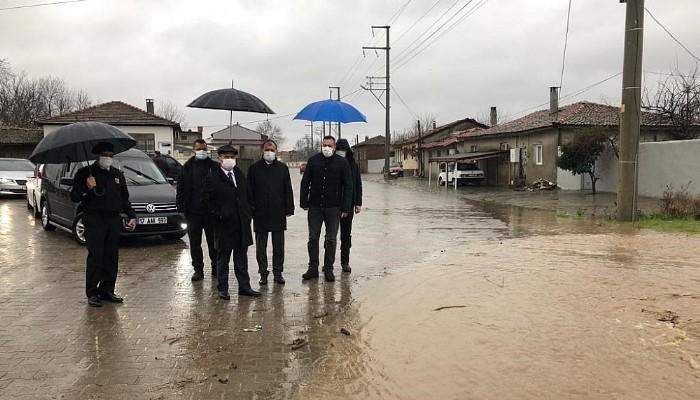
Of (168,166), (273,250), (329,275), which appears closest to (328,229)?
(329,275)

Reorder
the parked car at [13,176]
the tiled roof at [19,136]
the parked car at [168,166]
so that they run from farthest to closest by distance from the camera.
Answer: the tiled roof at [19,136]
the parked car at [13,176]
the parked car at [168,166]

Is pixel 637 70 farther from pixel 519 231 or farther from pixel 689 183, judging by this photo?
pixel 689 183

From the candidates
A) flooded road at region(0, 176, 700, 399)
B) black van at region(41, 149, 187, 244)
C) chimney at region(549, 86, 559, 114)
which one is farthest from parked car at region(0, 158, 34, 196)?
chimney at region(549, 86, 559, 114)

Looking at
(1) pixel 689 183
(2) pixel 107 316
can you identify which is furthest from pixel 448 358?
(1) pixel 689 183

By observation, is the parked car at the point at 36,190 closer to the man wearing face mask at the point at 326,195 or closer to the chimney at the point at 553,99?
the man wearing face mask at the point at 326,195

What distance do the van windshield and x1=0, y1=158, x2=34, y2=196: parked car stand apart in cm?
1090

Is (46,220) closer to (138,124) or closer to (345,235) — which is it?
(345,235)

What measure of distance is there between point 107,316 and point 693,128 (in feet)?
87.5

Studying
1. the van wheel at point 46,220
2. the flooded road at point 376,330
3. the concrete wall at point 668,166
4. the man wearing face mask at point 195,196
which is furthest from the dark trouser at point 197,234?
the concrete wall at point 668,166

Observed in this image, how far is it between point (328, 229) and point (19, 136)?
3532 centimetres

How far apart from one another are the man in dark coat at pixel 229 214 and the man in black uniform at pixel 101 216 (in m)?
0.98

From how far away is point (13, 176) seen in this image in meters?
20.2

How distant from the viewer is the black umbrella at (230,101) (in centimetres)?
875

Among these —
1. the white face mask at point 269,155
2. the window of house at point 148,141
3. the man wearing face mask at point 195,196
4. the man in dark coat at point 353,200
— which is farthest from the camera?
the window of house at point 148,141
